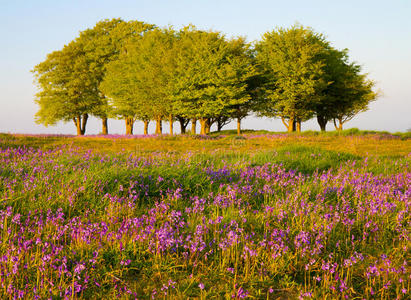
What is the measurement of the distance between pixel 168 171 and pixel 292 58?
3274 centimetres

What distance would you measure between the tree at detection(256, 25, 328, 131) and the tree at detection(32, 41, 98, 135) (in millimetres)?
24371

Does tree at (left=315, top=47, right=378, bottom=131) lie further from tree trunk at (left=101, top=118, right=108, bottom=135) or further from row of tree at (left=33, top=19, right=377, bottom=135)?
tree trunk at (left=101, top=118, right=108, bottom=135)

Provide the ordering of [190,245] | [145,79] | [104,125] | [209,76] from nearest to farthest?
[190,245], [209,76], [145,79], [104,125]

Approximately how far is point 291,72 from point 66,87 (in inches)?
1227

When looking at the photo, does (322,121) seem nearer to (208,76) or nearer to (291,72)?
(291,72)

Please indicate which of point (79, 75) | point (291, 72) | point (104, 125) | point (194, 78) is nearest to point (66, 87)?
point (79, 75)

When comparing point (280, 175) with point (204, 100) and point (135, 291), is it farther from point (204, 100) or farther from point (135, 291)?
point (204, 100)

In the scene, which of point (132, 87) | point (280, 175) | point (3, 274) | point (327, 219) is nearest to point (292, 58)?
point (132, 87)

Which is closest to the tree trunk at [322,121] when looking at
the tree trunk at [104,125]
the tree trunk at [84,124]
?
the tree trunk at [104,125]

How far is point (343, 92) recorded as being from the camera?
39281mm

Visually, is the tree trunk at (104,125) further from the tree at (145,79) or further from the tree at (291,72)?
the tree at (291,72)

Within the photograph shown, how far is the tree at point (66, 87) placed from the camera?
135 ft

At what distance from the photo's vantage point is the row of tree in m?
33.2

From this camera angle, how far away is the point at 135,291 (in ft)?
8.35
